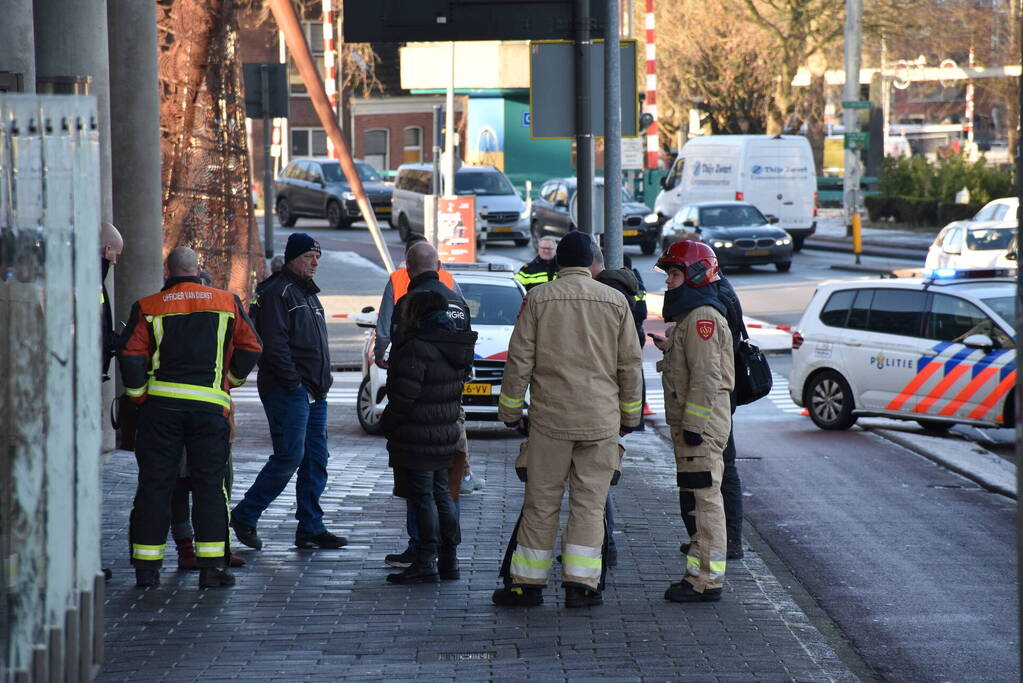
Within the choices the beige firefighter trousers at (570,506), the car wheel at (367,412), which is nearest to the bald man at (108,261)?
the beige firefighter trousers at (570,506)

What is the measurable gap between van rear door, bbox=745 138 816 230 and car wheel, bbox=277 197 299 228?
1381cm

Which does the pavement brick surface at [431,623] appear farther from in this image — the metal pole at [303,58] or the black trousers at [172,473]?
the metal pole at [303,58]

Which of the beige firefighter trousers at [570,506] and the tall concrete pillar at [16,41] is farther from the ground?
the tall concrete pillar at [16,41]

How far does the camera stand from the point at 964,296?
46.3 ft

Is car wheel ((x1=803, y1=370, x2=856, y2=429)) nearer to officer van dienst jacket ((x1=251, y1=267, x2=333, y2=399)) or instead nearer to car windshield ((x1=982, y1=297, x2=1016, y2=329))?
car windshield ((x1=982, y1=297, x2=1016, y2=329))

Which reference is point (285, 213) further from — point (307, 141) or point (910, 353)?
point (910, 353)

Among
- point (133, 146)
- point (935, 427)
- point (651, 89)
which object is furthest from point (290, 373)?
point (651, 89)

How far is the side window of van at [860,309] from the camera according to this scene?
14.9 m

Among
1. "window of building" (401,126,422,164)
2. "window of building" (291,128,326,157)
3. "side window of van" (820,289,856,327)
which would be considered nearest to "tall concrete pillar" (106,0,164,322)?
"side window of van" (820,289,856,327)

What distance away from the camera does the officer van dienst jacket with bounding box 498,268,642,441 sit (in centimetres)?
719

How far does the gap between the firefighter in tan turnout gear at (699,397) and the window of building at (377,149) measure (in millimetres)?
55900

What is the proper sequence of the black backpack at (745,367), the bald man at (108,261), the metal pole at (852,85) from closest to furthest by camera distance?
the bald man at (108,261) < the black backpack at (745,367) < the metal pole at (852,85)

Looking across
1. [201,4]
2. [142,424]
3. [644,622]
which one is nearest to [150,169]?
[201,4]

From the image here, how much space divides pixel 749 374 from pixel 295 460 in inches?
99.0
